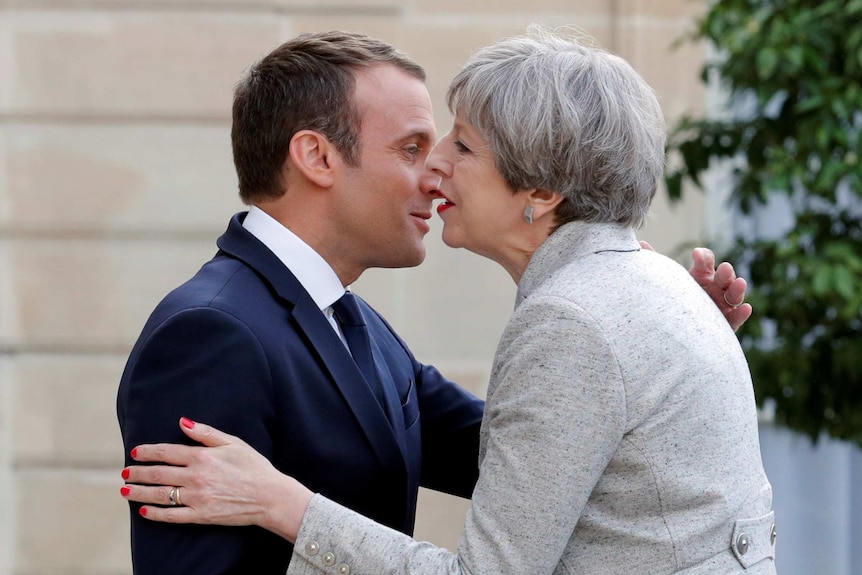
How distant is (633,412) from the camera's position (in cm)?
161

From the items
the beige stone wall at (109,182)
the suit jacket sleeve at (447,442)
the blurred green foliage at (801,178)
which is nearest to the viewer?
the suit jacket sleeve at (447,442)

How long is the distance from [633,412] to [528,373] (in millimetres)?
156

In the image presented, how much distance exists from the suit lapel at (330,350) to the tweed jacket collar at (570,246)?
0.34 m

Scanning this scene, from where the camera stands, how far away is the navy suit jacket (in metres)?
1.78

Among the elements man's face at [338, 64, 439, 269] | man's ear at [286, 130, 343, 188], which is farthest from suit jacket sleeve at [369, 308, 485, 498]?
man's ear at [286, 130, 343, 188]

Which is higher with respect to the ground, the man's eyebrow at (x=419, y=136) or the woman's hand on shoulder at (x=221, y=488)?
the man's eyebrow at (x=419, y=136)

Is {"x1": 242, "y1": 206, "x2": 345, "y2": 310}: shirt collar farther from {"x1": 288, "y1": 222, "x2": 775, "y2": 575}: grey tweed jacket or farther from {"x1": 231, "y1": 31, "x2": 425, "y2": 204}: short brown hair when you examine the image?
{"x1": 288, "y1": 222, "x2": 775, "y2": 575}: grey tweed jacket

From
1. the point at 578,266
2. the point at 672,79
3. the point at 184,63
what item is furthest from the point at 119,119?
the point at 578,266

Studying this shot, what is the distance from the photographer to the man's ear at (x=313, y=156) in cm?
218

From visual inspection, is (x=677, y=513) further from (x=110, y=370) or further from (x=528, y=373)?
(x=110, y=370)

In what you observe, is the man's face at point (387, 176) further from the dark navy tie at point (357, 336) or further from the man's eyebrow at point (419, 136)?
the dark navy tie at point (357, 336)

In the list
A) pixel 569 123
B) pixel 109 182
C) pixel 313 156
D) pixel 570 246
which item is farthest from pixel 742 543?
pixel 109 182

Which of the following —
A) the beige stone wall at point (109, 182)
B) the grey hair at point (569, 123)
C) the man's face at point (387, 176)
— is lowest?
the beige stone wall at point (109, 182)

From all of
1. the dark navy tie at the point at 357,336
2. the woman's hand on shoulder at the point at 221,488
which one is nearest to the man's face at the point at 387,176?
the dark navy tie at the point at 357,336
